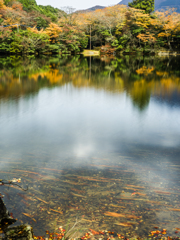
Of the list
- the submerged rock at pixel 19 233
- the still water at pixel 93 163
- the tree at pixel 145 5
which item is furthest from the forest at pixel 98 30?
the submerged rock at pixel 19 233

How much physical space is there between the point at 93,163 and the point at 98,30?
37930mm

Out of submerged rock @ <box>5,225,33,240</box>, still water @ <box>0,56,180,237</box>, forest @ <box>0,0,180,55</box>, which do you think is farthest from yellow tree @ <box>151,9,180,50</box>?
submerged rock @ <box>5,225,33,240</box>

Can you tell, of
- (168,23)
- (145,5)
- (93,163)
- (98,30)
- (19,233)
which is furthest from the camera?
(98,30)

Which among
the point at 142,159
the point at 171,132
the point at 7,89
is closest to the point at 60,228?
the point at 142,159

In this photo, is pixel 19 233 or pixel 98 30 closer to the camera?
pixel 19 233

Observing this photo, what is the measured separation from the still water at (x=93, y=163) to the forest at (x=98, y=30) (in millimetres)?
27077

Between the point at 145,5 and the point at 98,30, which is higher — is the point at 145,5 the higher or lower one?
the higher one

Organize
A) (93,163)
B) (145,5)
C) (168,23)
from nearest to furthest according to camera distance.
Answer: (93,163)
(168,23)
(145,5)

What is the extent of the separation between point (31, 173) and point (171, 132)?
11.2ft

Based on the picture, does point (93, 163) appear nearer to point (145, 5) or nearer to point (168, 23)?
point (168, 23)

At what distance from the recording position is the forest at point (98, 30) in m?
31.3

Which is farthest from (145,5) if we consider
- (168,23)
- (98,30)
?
(98,30)

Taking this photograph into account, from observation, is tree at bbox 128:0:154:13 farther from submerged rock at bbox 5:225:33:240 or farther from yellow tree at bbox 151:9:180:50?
submerged rock at bbox 5:225:33:240

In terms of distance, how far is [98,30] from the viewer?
37500mm
